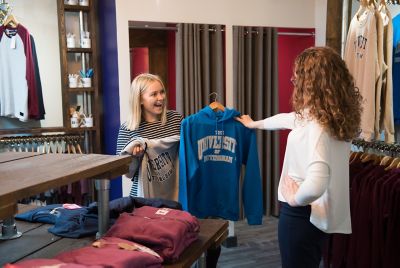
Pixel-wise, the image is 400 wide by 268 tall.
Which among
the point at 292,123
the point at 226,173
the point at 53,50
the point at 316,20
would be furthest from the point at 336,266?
the point at 53,50

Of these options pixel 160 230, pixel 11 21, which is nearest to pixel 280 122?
pixel 160 230

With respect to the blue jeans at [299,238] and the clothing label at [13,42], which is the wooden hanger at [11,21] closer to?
the clothing label at [13,42]

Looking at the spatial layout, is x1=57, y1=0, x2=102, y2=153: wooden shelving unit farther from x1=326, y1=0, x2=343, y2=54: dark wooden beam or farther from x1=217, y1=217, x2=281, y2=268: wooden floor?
x1=326, y1=0, x2=343, y2=54: dark wooden beam

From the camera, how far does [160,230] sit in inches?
49.3

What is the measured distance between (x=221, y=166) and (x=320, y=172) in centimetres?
101

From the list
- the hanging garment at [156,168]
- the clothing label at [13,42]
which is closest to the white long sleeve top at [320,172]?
the hanging garment at [156,168]

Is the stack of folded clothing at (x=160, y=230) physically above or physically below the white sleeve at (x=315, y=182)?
below

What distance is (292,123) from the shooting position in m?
1.98

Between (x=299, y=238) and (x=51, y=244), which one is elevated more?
(x=51, y=244)

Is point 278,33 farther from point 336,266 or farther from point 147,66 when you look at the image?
point 336,266

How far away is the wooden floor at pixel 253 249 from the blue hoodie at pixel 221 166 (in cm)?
77

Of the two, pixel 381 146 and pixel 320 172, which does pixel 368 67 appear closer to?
pixel 381 146

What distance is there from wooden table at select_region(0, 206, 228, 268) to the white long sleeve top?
38 centimetres

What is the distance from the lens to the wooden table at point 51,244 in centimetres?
127
